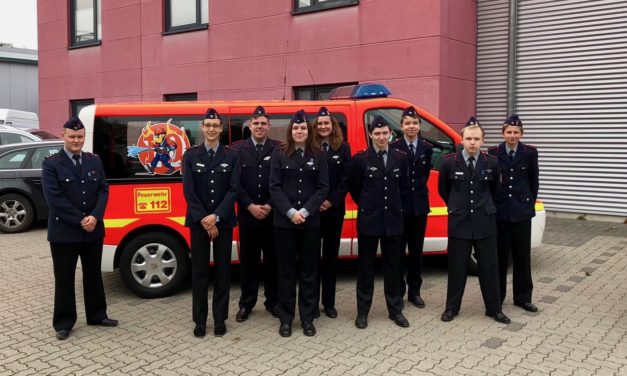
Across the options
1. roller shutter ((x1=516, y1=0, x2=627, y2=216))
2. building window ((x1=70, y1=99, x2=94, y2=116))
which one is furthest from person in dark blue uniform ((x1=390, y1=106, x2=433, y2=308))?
building window ((x1=70, y1=99, x2=94, y2=116))

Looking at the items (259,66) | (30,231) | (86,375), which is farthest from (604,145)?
(30,231)

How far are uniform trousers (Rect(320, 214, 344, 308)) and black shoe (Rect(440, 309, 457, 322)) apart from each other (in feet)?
3.37

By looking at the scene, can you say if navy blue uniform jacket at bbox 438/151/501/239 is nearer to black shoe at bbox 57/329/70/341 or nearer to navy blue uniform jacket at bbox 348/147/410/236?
navy blue uniform jacket at bbox 348/147/410/236

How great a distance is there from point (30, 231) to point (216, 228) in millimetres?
7133

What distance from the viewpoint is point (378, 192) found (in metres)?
5.09

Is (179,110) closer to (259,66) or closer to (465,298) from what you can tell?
(465,298)

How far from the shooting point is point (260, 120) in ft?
17.0

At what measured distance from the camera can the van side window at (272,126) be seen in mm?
6027

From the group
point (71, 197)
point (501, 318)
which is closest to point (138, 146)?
point (71, 197)

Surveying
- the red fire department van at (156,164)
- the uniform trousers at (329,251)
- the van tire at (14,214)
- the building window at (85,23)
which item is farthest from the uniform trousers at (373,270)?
the building window at (85,23)

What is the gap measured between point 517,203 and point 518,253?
20.0 inches

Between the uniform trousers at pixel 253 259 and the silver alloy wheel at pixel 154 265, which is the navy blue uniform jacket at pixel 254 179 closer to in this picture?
the uniform trousers at pixel 253 259

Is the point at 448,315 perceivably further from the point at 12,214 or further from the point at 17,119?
the point at 17,119

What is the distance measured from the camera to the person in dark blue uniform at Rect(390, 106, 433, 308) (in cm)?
548
